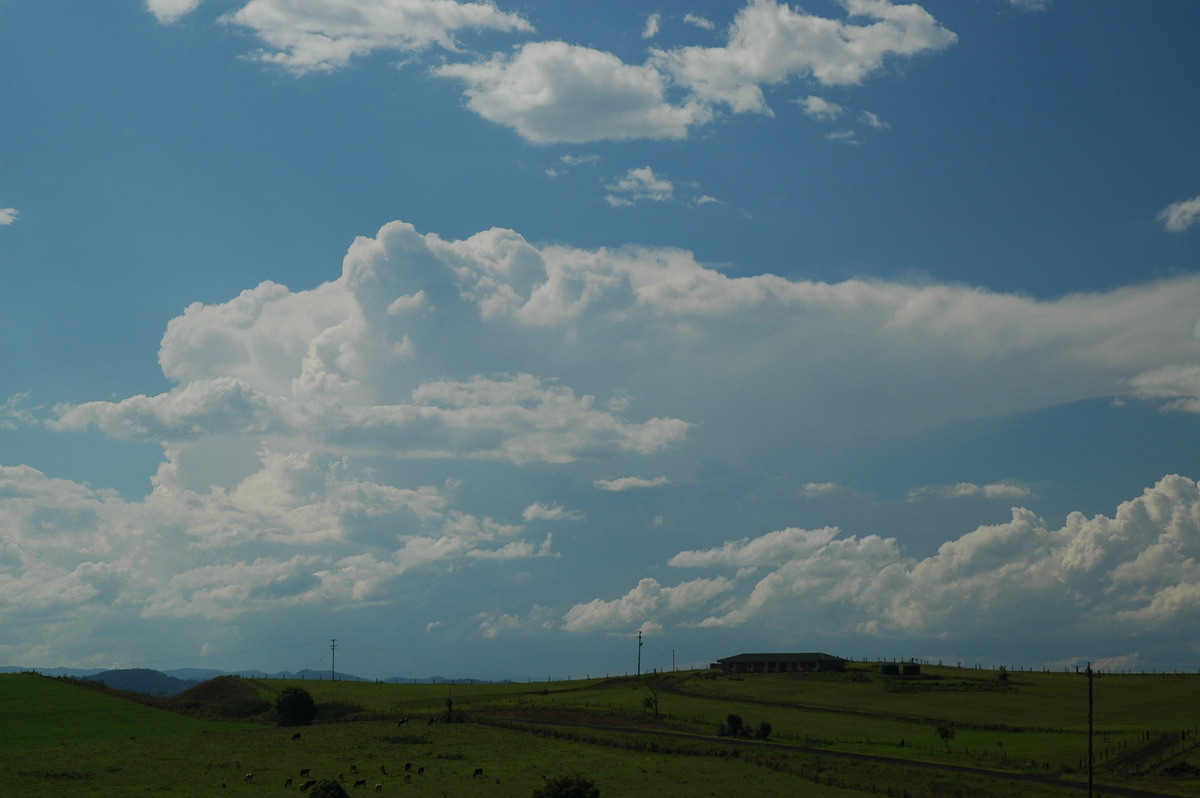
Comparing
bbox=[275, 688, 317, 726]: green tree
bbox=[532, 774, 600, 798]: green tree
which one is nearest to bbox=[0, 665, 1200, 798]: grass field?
bbox=[275, 688, 317, 726]: green tree

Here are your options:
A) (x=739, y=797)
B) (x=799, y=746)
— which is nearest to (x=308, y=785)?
(x=739, y=797)

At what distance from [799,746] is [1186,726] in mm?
48793

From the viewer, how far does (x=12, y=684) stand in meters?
144

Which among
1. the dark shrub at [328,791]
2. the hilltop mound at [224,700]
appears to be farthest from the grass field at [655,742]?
the dark shrub at [328,791]

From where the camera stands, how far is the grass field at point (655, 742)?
87562 mm

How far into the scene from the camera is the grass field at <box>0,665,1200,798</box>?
87.6 m

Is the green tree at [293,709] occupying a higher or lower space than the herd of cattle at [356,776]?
Result: lower

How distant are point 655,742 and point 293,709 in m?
53.2

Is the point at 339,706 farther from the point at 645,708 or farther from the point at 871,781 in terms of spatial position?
the point at 871,781

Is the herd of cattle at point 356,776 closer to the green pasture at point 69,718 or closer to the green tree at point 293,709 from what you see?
the green pasture at point 69,718

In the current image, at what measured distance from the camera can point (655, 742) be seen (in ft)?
389

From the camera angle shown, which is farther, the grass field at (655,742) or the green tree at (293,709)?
the green tree at (293,709)

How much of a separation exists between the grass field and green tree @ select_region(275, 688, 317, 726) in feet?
10.3

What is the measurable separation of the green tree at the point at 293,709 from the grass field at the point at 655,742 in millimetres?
3133
